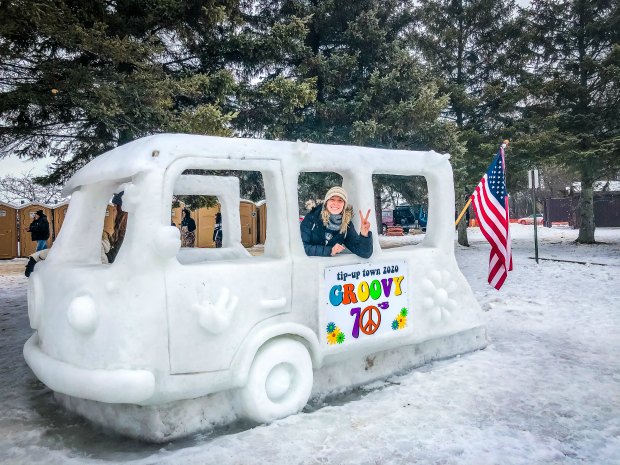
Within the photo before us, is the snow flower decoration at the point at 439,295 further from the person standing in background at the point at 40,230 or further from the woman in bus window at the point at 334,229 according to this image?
the person standing in background at the point at 40,230

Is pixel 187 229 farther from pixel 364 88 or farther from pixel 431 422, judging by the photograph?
pixel 431 422

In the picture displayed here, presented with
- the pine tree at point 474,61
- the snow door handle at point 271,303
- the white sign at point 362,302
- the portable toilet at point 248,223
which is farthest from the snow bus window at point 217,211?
the pine tree at point 474,61

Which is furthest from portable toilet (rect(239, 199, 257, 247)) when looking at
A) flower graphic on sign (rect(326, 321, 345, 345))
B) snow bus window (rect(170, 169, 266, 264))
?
flower graphic on sign (rect(326, 321, 345, 345))

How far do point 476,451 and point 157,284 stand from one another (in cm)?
235

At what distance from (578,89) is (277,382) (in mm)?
18194

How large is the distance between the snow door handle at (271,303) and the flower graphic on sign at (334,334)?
0.50 metres

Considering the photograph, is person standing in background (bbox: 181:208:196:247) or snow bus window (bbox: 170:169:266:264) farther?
person standing in background (bbox: 181:208:196:247)

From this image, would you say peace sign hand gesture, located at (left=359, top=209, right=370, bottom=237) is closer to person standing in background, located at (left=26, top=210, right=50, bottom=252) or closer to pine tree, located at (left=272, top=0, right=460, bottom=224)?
pine tree, located at (left=272, top=0, right=460, bottom=224)

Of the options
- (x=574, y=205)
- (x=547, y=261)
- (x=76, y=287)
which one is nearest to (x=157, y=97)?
(x=76, y=287)

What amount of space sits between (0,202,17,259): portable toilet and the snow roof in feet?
54.6

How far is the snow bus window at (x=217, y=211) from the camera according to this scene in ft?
17.7

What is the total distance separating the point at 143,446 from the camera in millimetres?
3340

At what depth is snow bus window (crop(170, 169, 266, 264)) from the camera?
5.41 metres

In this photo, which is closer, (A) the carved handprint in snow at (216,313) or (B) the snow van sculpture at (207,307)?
(B) the snow van sculpture at (207,307)
